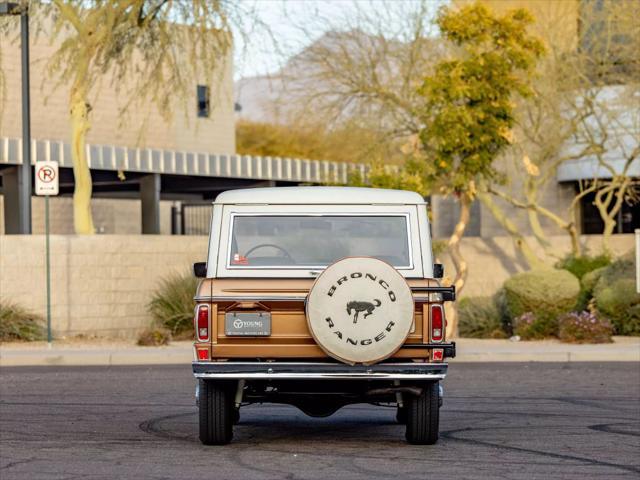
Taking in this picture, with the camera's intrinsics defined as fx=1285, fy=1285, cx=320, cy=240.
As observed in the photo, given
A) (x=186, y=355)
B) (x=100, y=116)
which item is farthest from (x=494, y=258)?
(x=100, y=116)

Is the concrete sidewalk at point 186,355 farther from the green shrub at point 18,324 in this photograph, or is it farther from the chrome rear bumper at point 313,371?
the chrome rear bumper at point 313,371

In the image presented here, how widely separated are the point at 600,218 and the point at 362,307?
31601mm

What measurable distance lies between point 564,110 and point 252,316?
21.7 m

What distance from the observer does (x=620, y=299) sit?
Answer: 24.3m

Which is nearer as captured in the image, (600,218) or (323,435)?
(323,435)

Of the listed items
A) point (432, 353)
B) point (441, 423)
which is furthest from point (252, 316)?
point (441, 423)

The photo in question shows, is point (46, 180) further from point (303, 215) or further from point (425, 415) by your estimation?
point (425, 415)

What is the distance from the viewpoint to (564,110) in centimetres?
3045

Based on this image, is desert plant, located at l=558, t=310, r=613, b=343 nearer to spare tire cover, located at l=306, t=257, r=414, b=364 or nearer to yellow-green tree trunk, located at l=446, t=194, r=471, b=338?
yellow-green tree trunk, located at l=446, t=194, r=471, b=338

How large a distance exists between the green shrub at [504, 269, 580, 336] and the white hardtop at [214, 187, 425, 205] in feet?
42.9

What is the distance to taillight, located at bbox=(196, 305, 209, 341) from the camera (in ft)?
33.0

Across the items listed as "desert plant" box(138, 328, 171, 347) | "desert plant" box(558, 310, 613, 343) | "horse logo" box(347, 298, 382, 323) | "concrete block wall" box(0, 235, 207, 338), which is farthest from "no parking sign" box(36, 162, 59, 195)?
"horse logo" box(347, 298, 382, 323)

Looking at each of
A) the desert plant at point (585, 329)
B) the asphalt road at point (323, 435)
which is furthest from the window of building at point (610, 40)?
the asphalt road at point (323, 435)

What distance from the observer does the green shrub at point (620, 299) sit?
79.2 ft
